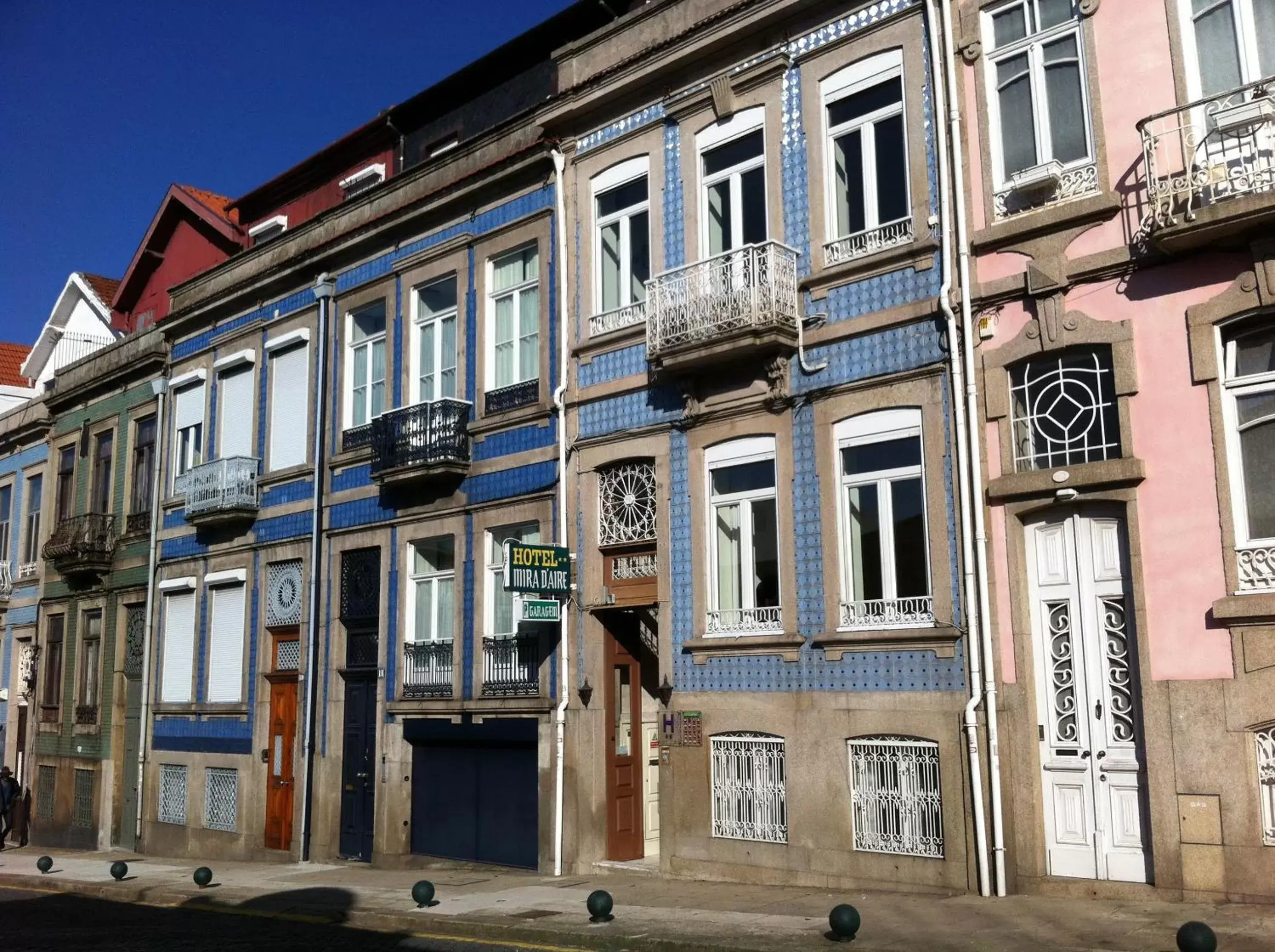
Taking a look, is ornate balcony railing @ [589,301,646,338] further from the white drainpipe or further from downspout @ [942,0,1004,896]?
downspout @ [942,0,1004,896]

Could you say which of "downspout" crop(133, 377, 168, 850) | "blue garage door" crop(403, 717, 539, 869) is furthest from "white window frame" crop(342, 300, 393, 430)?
Answer: "downspout" crop(133, 377, 168, 850)

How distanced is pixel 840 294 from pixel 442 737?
29.0ft

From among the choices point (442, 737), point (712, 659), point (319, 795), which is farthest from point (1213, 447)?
point (319, 795)

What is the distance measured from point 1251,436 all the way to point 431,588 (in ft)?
39.7

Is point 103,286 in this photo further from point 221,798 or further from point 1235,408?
point 1235,408

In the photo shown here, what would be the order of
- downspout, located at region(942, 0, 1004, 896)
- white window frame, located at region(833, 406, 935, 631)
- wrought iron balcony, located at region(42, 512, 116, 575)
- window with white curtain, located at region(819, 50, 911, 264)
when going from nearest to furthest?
downspout, located at region(942, 0, 1004, 896) → white window frame, located at region(833, 406, 935, 631) → window with white curtain, located at region(819, 50, 911, 264) → wrought iron balcony, located at region(42, 512, 116, 575)

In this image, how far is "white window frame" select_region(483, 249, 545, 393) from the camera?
702 inches

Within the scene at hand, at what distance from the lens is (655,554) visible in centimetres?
1568

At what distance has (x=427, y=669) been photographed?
61.3 ft

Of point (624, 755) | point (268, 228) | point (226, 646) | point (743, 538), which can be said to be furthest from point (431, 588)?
point (268, 228)

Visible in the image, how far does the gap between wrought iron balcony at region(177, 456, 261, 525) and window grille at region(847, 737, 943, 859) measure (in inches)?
536

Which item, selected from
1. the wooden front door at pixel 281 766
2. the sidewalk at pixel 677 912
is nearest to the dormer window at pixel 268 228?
the wooden front door at pixel 281 766

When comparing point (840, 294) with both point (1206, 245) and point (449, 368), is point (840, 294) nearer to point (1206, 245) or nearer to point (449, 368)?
point (1206, 245)

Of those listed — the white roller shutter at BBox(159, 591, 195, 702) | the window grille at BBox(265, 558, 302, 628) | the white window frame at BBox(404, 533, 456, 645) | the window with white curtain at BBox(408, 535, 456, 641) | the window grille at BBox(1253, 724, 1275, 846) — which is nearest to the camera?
the window grille at BBox(1253, 724, 1275, 846)
